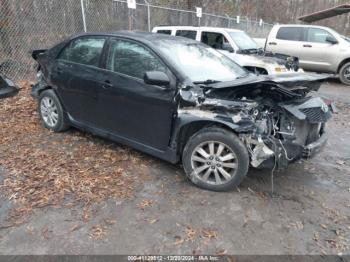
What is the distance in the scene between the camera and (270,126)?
370 cm

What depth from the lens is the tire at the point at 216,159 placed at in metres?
3.70

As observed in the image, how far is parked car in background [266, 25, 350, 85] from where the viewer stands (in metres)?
11.2

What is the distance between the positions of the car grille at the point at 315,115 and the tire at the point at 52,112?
3540 millimetres

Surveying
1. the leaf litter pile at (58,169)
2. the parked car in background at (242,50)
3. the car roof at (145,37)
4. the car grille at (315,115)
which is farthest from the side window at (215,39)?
the car grille at (315,115)

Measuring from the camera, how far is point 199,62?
14.6ft

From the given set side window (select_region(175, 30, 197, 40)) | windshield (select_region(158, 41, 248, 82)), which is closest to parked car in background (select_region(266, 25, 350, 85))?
side window (select_region(175, 30, 197, 40))

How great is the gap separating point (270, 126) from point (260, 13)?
29.7m

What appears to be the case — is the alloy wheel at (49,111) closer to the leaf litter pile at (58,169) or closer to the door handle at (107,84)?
the leaf litter pile at (58,169)

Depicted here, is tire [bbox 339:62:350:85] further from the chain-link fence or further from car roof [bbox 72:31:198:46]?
car roof [bbox 72:31:198:46]

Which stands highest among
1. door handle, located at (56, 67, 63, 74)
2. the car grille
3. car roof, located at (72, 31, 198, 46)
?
car roof, located at (72, 31, 198, 46)

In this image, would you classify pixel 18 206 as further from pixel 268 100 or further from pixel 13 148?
pixel 268 100

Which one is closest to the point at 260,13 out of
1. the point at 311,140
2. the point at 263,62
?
the point at 263,62

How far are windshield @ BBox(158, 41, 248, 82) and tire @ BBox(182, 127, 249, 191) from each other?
0.74m

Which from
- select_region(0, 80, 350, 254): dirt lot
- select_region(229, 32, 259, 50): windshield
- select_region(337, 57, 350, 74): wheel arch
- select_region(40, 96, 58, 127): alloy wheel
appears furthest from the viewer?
select_region(337, 57, 350, 74): wheel arch
